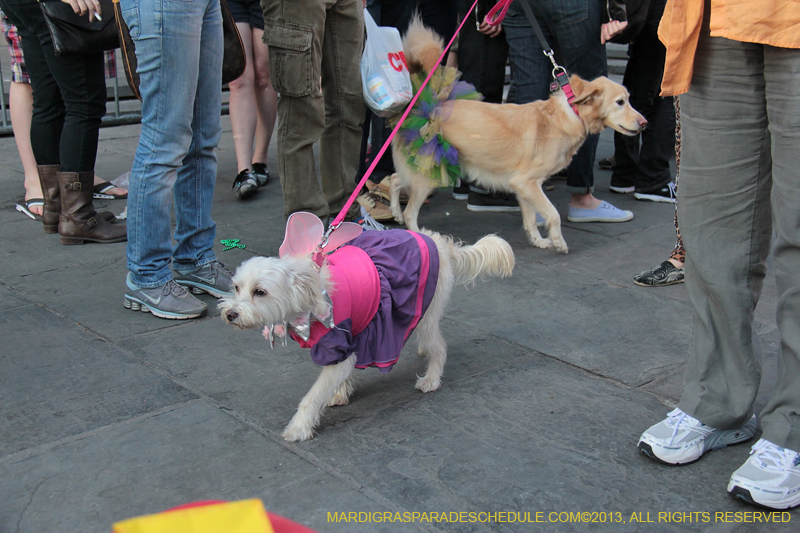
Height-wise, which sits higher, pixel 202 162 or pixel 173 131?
pixel 173 131

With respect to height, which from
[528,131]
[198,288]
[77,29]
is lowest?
[198,288]

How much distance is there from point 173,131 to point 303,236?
1227mm

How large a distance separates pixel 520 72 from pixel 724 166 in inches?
122

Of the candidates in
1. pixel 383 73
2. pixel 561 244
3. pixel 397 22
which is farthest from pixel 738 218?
pixel 397 22

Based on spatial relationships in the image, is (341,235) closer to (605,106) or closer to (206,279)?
(206,279)

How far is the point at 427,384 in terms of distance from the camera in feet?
9.80

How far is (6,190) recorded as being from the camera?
18.7 feet

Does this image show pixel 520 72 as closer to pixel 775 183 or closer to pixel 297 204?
pixel 297 204

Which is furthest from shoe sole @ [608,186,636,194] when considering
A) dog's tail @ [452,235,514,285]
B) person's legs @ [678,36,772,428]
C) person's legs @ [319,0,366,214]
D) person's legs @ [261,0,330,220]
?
person's legs @ [678,36,772,428]

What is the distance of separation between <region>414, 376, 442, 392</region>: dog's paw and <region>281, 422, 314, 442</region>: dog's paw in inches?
23.1

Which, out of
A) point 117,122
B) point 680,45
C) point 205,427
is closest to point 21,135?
point 117,122

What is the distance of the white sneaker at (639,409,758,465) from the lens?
2416mm

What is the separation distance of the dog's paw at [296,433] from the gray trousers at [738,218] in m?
1.36

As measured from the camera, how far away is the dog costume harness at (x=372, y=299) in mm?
2566
